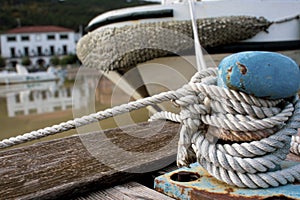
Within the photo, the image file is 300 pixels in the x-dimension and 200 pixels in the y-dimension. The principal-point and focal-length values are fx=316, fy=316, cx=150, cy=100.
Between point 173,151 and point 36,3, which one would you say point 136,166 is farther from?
point 36,3

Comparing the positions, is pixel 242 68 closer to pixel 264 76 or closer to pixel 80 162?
pixel 264 76

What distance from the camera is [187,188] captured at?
27.3 inches

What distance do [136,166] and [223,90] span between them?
0.34 metres

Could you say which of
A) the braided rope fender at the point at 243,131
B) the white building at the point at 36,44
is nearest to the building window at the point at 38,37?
the white building at the point at 36,44

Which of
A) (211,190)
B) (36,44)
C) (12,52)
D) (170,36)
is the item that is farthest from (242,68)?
(12,52)

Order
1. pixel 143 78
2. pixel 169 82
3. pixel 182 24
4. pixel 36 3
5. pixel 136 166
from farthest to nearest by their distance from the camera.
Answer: pixel 36 3, pixel 143 78, pixel 169 82, pixel 182 24, pixel 136 166

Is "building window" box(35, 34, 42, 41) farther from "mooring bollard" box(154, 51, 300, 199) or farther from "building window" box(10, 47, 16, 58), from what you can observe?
"mooring bollard" box(154, 51, 300, 199)

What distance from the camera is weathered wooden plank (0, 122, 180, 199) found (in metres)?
0.75

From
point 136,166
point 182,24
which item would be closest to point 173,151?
point 136,166

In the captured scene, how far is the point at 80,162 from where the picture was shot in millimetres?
904

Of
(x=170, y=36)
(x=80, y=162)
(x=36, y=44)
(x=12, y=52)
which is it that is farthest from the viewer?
(x=36, y=44)

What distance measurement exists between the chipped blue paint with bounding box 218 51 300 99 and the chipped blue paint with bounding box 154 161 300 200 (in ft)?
0.64

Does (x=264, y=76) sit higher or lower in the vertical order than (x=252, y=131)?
higher

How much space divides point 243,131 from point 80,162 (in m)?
0.47
